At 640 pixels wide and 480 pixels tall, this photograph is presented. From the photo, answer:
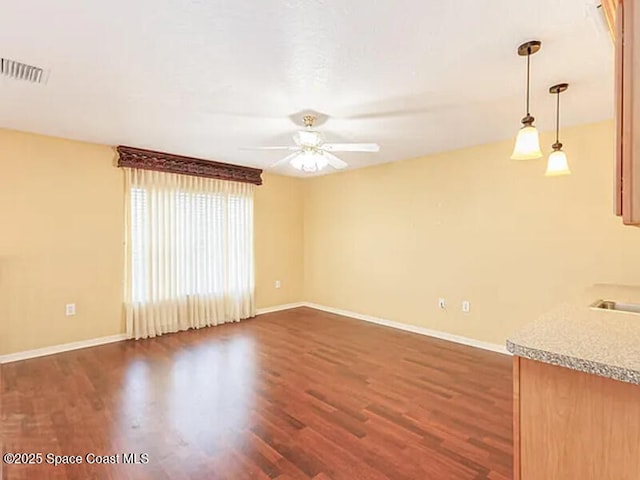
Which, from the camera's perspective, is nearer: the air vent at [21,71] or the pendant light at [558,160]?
the air vent at [21,71]

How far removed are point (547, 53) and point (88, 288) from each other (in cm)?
487

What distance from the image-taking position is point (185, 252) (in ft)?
15.0

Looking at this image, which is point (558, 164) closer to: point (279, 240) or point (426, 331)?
point (426, 331)

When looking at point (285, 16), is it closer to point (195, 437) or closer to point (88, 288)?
point (195, 437)

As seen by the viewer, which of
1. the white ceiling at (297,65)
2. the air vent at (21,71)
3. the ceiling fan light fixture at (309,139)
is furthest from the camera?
the ceiling fan light fixture at (309,139)

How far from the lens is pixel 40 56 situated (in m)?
2.04

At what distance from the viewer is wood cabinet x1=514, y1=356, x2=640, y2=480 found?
1005mm

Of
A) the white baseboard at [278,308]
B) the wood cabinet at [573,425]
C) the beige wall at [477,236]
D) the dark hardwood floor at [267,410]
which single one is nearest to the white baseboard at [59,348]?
the dark hardwood floor at [267,410]

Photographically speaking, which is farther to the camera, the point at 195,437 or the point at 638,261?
the point at 638,261

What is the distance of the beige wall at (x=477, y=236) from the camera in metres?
3.18

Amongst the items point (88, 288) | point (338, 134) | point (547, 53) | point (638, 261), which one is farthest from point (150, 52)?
point (638, 261)

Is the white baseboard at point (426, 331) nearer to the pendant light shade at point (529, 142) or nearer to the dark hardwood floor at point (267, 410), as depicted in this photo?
the dark hardwood floor at point (267, 410)

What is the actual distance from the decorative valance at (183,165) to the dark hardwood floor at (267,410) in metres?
2.24

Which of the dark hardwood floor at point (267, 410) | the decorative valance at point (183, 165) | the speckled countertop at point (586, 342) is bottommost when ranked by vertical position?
the dark hardwood floor at point (267, 410)
